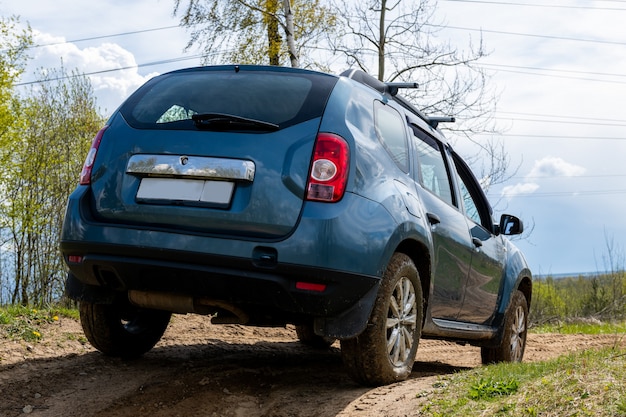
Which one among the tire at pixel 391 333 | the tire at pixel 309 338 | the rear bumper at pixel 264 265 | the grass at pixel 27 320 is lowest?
the tire at pixel 309 338

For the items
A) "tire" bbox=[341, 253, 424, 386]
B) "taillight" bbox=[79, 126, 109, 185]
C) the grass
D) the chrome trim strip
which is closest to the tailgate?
the chrome trim strip

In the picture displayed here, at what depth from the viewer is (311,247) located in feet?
12.8

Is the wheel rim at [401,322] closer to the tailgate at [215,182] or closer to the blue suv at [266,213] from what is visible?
the blue suv at [266,213]

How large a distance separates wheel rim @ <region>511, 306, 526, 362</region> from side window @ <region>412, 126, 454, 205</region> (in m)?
1.97

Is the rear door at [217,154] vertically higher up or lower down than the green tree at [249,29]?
lower down

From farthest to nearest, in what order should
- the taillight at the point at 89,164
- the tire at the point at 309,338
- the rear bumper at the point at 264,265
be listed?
the tire at the point at 309,338 < the taillight at the point at 89,164 < the rear bumper at the point at 264,265

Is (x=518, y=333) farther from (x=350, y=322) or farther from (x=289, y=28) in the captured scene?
(x=289, y=28)

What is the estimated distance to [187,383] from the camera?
4891 mm

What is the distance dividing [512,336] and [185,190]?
4.24m

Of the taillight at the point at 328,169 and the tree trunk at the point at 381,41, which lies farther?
the tree trunk at the point at 381,41

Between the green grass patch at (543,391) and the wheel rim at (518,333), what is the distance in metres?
2.84

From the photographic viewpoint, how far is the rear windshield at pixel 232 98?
4.25 meters

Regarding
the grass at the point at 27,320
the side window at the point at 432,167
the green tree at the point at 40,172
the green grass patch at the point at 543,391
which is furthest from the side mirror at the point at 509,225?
the green tree at the point at 40,172

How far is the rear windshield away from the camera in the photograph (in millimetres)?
4254
